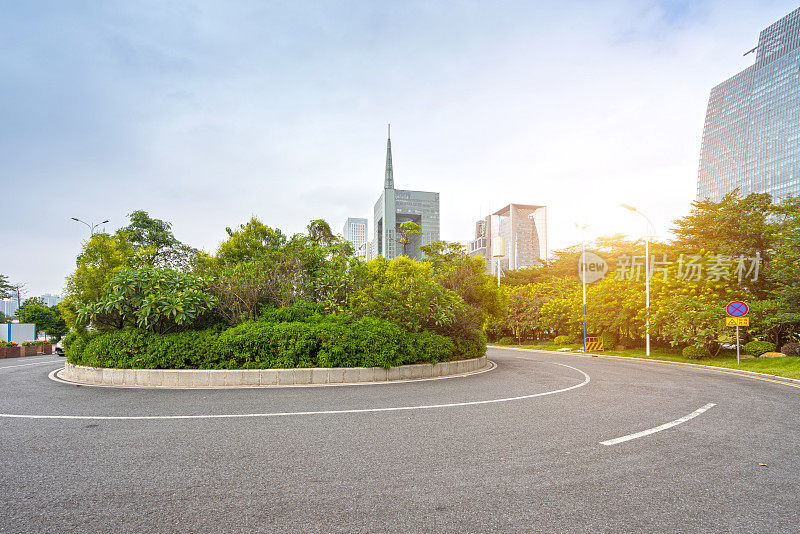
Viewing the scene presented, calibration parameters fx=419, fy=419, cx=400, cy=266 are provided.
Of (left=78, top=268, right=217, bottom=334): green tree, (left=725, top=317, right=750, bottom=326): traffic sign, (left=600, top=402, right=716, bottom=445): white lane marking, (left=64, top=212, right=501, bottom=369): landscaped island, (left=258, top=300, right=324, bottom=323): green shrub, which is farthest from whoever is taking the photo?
(left=725, top=317, right=750, bottom=326): traffic sign

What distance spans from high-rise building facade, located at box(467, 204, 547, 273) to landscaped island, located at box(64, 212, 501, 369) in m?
160

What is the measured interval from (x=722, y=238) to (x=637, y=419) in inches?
916

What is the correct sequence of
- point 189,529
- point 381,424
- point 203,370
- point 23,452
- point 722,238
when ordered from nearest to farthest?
point 189,529
point 23,452
point 381,424
point 203,370
point 722,238

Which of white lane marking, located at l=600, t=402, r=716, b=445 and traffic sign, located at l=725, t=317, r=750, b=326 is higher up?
traffic sign, located at l=725, t=317, r=750, b=326

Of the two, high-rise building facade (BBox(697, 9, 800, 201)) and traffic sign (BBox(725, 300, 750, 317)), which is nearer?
traffic sign (BBox(725, 300, 750, 317))

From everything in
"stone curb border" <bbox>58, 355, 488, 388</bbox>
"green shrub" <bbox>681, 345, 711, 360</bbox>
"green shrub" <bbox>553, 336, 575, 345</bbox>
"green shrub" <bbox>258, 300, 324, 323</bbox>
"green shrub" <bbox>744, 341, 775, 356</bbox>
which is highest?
"green shrub" <bbox>258, 300, 324, 323</bbox>

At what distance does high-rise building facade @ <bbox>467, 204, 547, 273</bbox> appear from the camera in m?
181

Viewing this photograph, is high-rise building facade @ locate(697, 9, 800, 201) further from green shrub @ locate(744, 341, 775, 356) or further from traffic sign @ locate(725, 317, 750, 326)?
traffic sign @ locate(725, 317, 750, 326)

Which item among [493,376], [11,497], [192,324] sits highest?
[192,324]

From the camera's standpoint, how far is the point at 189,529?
117 inches

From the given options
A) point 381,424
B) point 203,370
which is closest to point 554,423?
point 381,424

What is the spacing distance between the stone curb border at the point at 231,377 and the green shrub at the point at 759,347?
18.5 m

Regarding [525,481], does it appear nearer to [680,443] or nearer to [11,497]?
[680,443]

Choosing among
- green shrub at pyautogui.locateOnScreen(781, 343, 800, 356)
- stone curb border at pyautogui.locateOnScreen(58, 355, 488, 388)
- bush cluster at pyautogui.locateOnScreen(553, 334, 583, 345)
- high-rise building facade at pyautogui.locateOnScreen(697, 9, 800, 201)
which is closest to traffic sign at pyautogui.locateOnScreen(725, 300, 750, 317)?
green shrub at pyautogui.locateOnScreen(781, 343, 800, 356)
